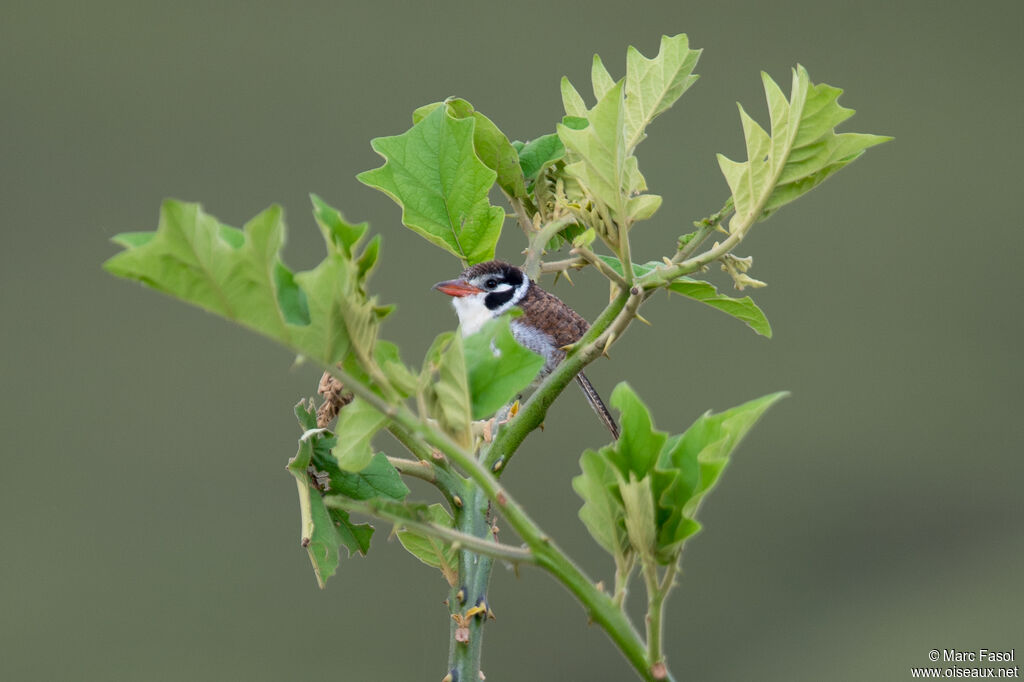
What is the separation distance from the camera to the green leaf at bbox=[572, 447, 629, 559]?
42 cm

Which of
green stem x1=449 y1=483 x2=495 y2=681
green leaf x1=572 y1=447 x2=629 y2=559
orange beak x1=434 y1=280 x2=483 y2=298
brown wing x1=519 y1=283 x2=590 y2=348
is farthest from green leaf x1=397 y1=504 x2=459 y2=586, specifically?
brown wing x1=519 y1=283 x2=590 y2=348

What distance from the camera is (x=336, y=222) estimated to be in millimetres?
402

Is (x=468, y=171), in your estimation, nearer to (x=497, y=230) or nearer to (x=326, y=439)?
(x=497, y=230)

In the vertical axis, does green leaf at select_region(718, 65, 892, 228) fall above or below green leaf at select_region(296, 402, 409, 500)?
above

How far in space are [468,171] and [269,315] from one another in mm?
227

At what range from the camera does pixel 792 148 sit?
1.63 feet

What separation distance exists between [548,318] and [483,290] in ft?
0.45

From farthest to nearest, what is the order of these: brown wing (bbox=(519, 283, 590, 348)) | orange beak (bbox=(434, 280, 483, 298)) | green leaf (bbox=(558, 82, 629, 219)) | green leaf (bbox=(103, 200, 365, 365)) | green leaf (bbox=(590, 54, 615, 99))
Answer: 1. brown wing (bbox=(519, 283, 590, 348))
2. orange beak (bbox=(434, 280, 483, 298))
3. green leaf (bbox=(590, 54, 615, 99))
4. green leaf (bbox=(558, 82, 629, 219))
5. green leaf (bbox=(103, 200, 365, 365))

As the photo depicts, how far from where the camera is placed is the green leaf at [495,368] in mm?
415

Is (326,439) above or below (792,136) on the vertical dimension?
below

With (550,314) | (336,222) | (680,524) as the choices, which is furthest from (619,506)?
(550,314)

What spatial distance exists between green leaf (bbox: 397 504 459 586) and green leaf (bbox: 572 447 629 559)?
13 centimetres

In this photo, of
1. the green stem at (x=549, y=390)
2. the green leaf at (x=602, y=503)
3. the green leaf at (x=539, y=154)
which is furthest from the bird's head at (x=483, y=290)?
the green leaf at (x=602, y=503)

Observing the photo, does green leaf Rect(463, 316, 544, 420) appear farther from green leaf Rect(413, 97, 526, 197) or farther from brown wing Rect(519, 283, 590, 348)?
brown wing Rect(519, 283, 590, 348)
